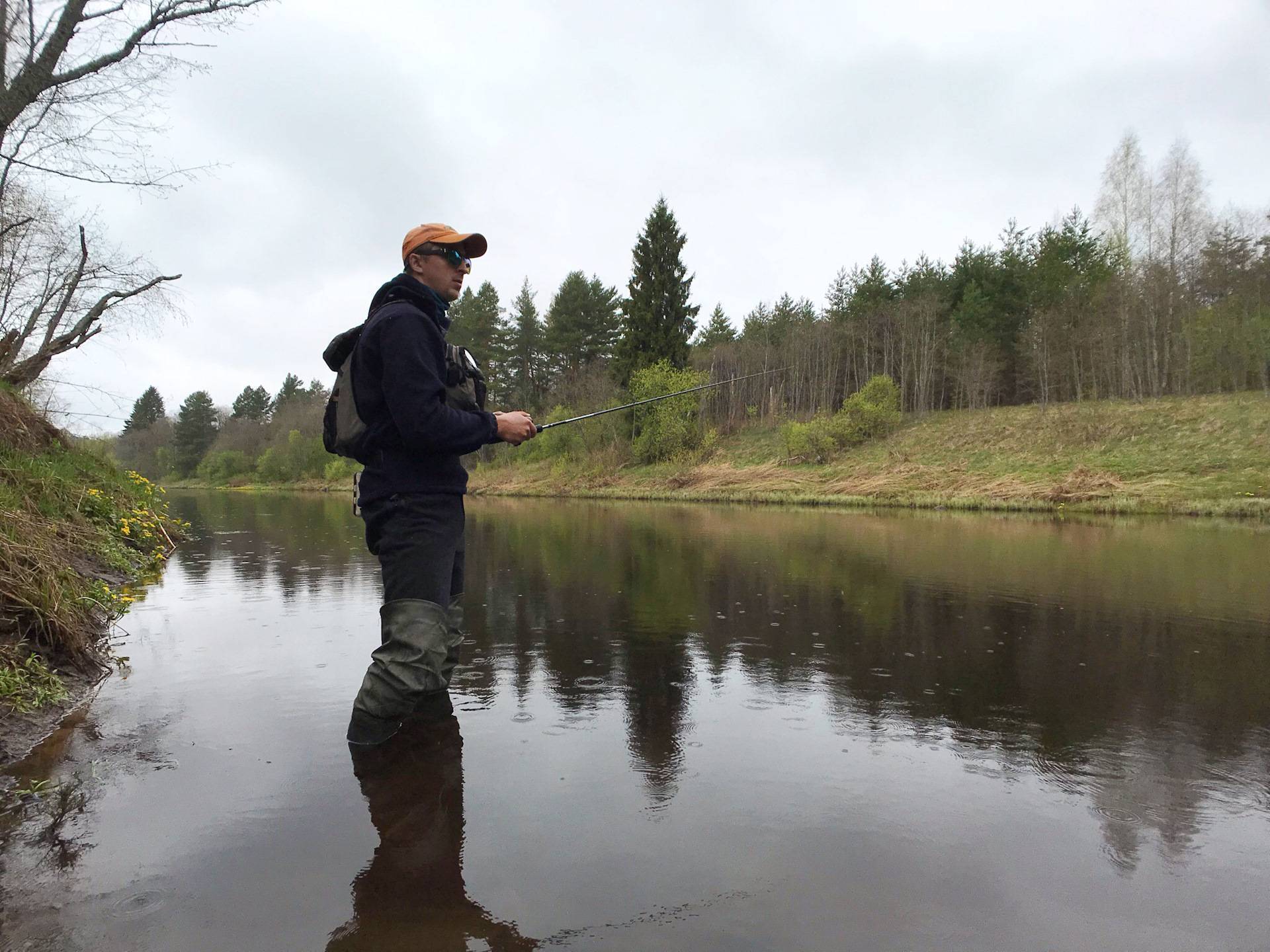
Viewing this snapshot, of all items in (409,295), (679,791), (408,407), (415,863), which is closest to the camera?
(415,863)

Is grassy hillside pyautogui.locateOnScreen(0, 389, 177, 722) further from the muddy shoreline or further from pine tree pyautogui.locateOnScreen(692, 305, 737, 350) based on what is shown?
pine tree pyautogui.locateOnScreen(692, 305, 737, 350)

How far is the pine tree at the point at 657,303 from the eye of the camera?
127 feet

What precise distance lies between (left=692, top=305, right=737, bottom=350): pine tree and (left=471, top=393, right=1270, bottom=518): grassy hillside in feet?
67.0

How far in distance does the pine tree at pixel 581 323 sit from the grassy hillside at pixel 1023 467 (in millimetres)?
16497

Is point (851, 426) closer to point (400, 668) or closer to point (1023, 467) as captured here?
point (1023, 467)

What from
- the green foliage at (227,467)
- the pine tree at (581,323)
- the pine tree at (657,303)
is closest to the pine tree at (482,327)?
the pine tree at (581,323)

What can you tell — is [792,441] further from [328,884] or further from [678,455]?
[328,884]

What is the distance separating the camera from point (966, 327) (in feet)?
126

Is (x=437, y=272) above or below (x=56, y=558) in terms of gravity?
above

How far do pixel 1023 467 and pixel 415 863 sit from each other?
26411mm

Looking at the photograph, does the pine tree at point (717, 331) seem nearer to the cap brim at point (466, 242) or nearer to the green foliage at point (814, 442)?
the green foliage at point (814, 442)

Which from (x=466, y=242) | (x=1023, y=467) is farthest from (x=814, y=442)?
(x=466, y=242)

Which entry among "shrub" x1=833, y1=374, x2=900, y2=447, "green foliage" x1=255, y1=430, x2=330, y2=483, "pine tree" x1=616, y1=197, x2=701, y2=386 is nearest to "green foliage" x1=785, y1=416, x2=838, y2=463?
"shrub" x1=833, y1=374, x2=900, y2=447

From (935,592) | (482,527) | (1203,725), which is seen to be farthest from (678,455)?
(1203,725)
